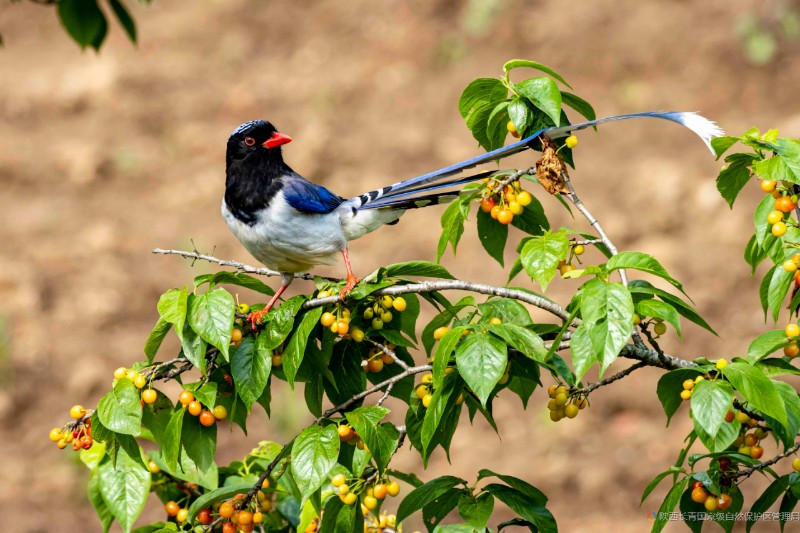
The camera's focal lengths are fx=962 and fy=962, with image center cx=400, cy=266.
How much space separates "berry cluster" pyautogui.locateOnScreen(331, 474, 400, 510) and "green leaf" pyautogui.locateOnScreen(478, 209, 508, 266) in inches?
34.8

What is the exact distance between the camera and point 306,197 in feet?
13.9

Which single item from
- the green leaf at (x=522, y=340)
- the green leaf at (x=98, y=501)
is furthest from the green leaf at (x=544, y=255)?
the green leaf at (x=98, y=501)

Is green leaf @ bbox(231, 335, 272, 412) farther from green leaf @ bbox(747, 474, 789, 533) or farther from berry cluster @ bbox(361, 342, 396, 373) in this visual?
green leaf @ bbox(747, 474, 789, 533)

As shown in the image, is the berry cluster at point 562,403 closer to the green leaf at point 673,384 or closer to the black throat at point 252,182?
the green leaf at point 673,384

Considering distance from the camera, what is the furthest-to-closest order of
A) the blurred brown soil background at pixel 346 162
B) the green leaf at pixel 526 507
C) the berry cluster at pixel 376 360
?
the blurred brown soil background at pixel 346 162 → the berry cluster at pixel 376 360 → the green leaf at pixel 526 507

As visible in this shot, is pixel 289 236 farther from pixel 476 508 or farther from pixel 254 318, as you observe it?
pixel 476 508

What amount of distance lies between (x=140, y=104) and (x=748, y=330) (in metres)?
6.06

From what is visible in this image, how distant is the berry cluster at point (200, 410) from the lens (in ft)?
8.74

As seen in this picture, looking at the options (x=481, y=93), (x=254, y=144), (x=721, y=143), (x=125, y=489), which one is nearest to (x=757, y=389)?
(x=721, y=143)

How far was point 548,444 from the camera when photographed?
7020 mm

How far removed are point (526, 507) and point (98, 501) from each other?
144 cm

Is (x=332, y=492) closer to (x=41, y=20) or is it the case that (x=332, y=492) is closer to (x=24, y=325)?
(x=24, y=325)

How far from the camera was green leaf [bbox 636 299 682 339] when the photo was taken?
7.84 feet

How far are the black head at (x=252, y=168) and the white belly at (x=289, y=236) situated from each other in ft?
0.20
